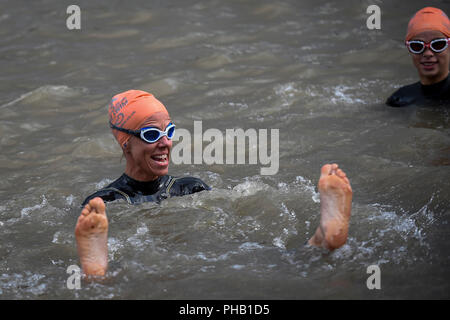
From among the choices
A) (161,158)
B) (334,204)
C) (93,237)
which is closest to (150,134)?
(161,158)

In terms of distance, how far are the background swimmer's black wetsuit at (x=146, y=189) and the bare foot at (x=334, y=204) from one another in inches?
66.2

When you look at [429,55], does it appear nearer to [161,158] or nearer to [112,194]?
[161,158]

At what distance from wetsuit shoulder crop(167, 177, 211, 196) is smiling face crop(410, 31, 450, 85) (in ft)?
12.2

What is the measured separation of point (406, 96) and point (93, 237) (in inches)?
208

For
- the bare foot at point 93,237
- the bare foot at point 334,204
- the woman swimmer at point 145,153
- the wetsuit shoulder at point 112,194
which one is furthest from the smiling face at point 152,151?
the bare foot at point 334,204

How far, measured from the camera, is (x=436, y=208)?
495 cm

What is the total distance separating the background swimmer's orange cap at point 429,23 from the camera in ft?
24.7

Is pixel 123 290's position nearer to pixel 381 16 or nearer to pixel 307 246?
pixel 307 246

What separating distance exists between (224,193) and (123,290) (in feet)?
6.08

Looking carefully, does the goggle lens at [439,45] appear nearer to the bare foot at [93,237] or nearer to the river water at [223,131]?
the river water at [223,131]

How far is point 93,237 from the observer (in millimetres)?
4043

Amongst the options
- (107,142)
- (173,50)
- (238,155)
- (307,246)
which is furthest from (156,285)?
(173,50)

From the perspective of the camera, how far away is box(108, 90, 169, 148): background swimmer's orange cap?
5125 mm
